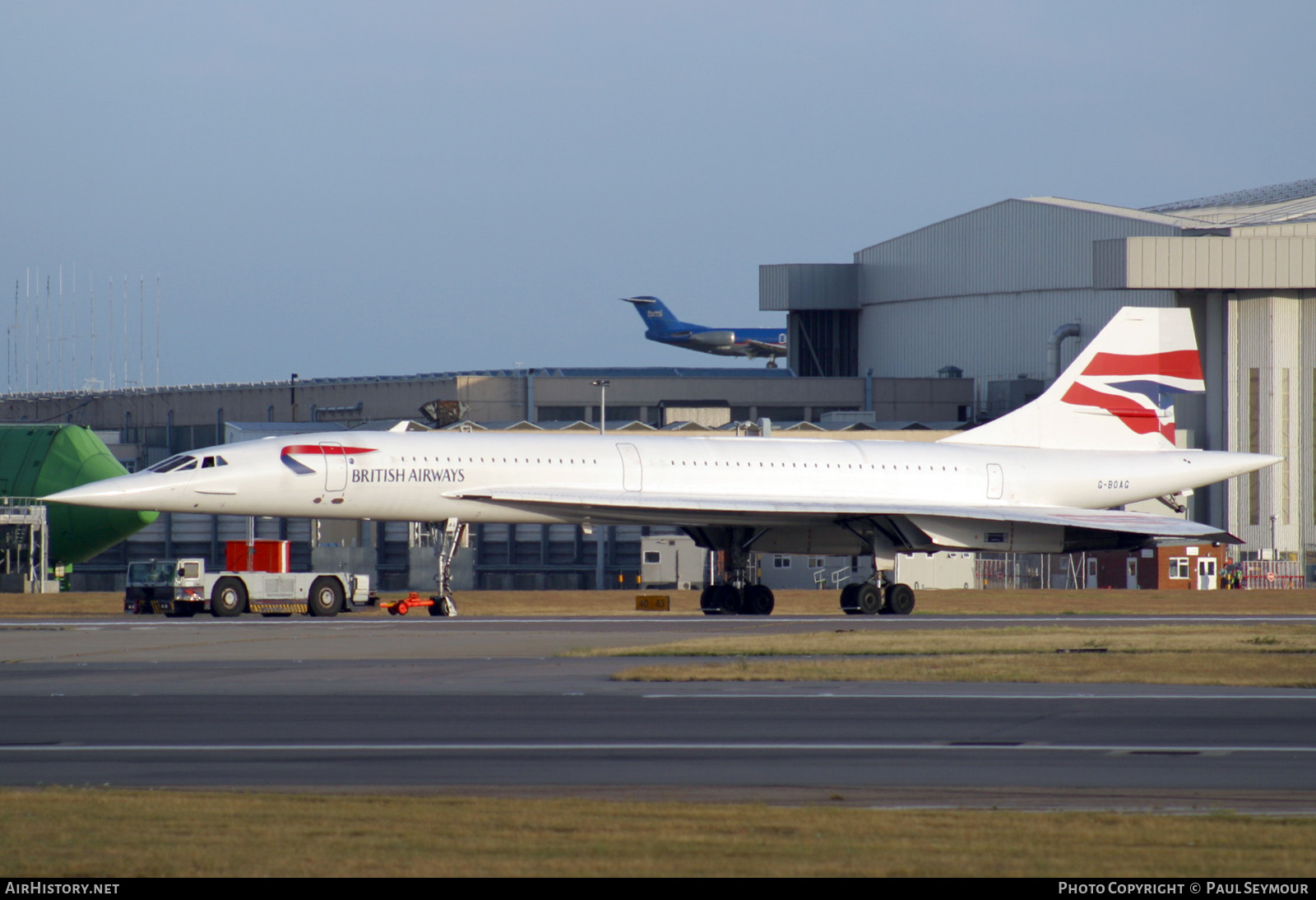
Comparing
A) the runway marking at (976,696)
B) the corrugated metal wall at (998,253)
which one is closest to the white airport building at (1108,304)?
A: the corrugated metal wall at (998,253)

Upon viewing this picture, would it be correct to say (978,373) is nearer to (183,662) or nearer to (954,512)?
(954,512)

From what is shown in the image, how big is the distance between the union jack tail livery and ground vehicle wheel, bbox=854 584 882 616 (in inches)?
260

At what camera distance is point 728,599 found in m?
36.9

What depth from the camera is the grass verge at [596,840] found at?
27.0 ft

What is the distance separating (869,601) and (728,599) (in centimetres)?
336

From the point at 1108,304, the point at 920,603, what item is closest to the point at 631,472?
the point at 920,603

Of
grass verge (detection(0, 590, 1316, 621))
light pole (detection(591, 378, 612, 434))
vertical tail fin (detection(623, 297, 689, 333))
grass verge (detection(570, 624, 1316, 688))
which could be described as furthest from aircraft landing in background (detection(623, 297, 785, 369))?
grass verge (detection(570, 624, 1316, 688))

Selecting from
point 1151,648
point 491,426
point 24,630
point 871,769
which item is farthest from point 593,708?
point 491,426

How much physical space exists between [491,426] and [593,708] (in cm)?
4670

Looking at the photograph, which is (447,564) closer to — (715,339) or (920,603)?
(920,603)

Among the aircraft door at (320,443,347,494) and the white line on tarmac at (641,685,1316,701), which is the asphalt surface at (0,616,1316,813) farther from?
the aircraft door at (320,443,347,494)

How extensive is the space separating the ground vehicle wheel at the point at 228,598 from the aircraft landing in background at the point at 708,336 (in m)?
65.7

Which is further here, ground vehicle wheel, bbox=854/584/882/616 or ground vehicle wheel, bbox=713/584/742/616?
ground vehicle wheel, bbox=713/584/742/616

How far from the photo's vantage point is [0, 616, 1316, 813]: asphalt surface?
453 inches
